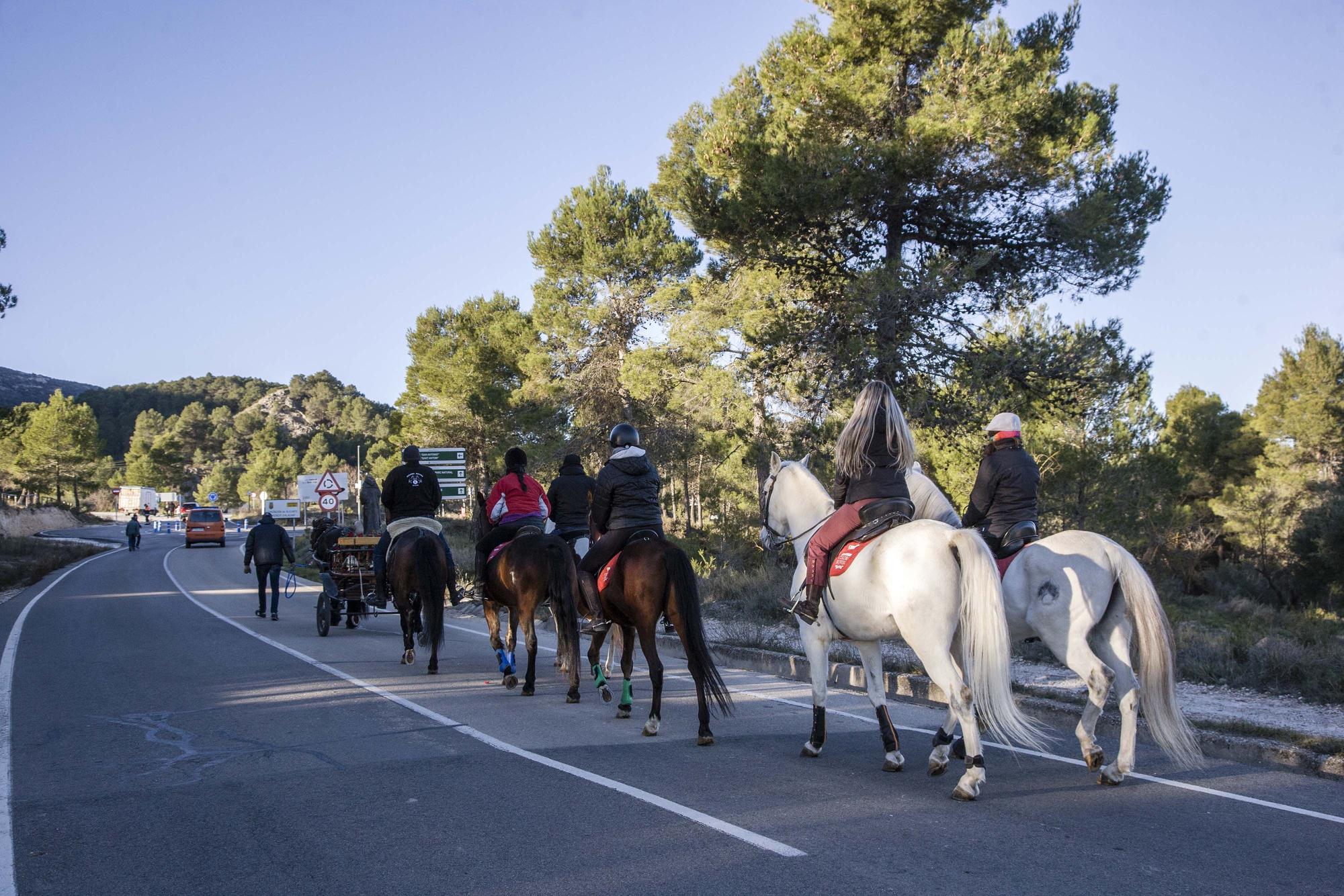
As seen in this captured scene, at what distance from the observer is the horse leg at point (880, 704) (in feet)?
22.0

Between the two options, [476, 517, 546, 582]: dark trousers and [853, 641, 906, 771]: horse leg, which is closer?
[853, 641, 906, 771]: horse leg

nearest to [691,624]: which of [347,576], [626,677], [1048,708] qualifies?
[626,677]

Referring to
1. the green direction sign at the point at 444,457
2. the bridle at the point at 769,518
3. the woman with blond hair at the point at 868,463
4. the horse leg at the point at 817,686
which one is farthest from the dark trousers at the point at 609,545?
the green direction sign at the point at 444,457

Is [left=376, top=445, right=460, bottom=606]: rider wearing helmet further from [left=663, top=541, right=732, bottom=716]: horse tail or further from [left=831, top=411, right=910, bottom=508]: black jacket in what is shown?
[left=831, top=411, right=910, bottom=508]: black jacket

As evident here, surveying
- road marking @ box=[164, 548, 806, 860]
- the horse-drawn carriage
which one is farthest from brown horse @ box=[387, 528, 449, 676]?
the horse-drawn carriage

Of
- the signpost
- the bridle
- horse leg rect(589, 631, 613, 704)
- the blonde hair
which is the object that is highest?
the signpost

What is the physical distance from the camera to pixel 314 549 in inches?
687

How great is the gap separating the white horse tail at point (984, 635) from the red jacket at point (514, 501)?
576 centimetres

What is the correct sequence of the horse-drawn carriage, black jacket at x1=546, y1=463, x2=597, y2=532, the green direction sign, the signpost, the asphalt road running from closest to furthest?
the asphalt road → black jacket at x1=546, y1=463, x2=597, y2=532 → the horse-drawn carriage → the signpost → the green direction sign

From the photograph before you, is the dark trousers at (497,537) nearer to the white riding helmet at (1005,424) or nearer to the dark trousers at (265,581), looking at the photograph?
the white riding helmet at (1005,424)

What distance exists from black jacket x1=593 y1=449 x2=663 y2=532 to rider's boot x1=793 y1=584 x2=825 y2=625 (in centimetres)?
194

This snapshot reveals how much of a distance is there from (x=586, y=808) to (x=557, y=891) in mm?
1333

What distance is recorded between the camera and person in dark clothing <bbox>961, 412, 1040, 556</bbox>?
7488mm

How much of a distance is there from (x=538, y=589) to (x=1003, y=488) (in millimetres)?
4868
